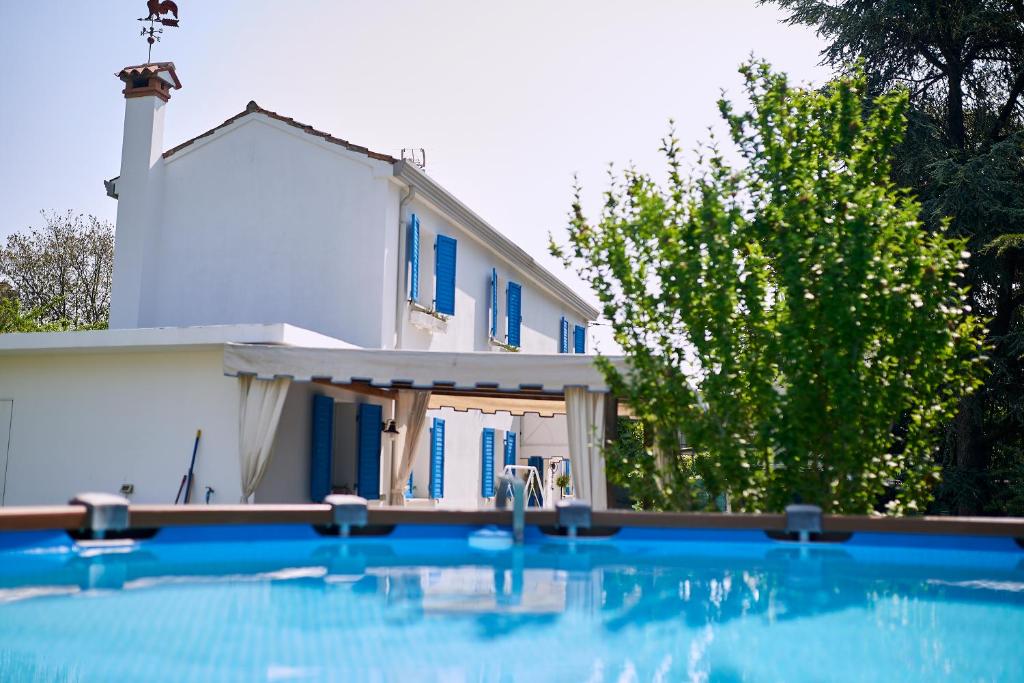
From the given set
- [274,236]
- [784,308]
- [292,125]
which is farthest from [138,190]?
[784,308]

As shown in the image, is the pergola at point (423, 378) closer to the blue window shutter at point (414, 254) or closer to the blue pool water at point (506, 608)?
the blue pool water at point (506, 608)

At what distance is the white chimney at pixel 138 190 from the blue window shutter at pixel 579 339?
13774 mm

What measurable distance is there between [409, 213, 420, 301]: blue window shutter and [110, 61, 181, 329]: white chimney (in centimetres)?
436

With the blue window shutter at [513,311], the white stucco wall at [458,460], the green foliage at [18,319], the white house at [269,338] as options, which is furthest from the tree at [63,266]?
the white stucco wall at [458,460]

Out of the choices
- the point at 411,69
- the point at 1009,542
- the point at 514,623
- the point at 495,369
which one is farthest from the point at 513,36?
the point at 514,623

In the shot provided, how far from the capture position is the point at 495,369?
1158 centimetres

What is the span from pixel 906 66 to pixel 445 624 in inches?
651

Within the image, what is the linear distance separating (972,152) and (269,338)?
1221 centimetres

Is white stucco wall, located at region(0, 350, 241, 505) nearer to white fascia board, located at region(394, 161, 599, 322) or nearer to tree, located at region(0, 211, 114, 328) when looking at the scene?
white fascia board, located at region(394, 161, 599, 322)

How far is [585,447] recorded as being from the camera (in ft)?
38.0

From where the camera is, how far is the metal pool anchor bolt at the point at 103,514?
735 cm

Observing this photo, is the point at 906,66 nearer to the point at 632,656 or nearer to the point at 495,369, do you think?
the point at 495,369

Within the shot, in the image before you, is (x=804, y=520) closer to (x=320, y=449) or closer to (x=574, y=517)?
(x=574, y=517)

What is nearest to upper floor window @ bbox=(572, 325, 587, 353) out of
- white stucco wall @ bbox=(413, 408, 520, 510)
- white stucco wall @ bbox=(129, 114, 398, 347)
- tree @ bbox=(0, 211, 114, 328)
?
white stucco wall @ bbox=(413, 408, 520, 510)
